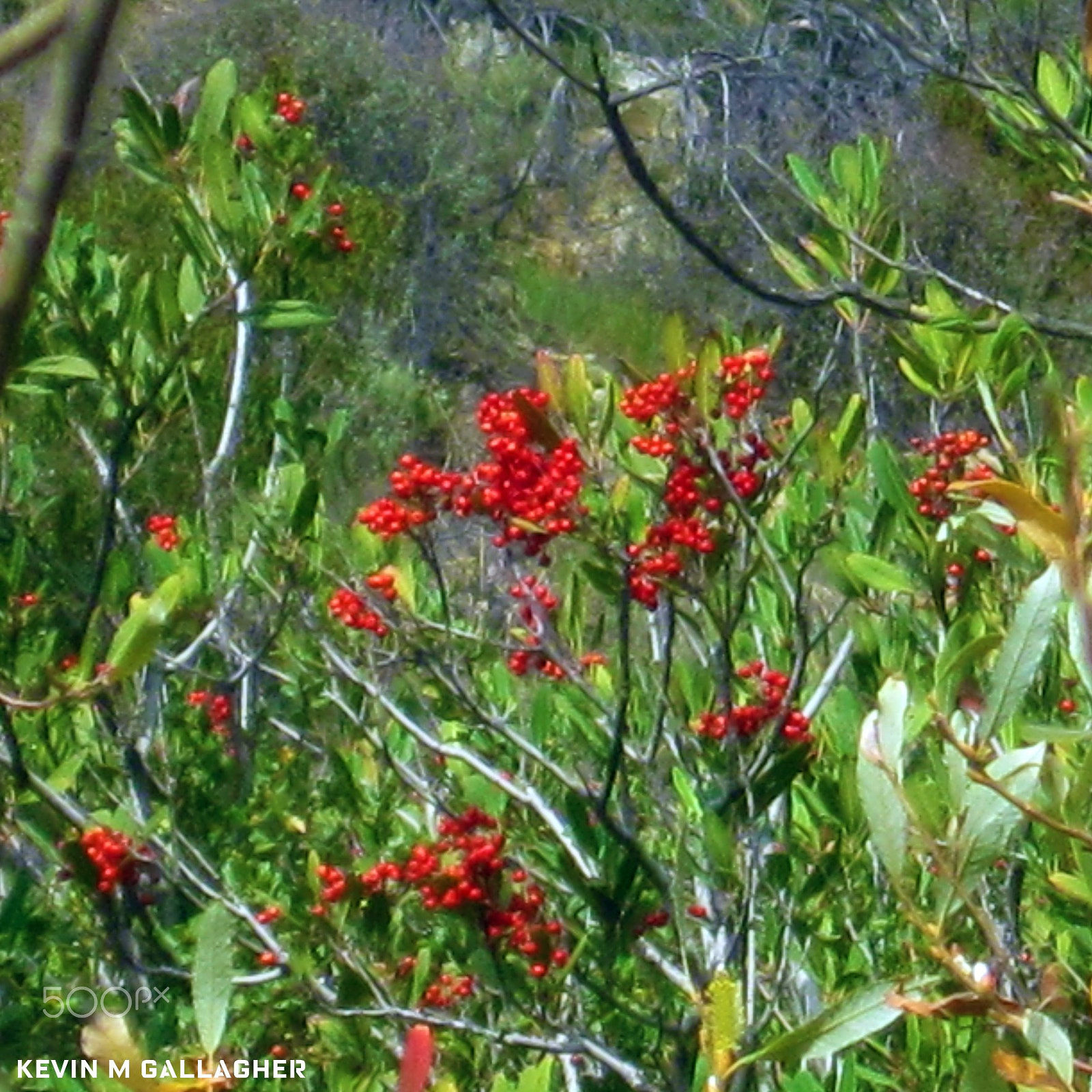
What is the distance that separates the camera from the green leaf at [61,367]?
7.07 ft

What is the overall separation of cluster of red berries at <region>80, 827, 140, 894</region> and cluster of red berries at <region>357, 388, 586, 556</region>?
1.41 ft

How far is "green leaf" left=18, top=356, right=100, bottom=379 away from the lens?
7.07ft

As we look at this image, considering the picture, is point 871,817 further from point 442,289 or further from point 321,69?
point 321,69

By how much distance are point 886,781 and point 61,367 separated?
1320 mm

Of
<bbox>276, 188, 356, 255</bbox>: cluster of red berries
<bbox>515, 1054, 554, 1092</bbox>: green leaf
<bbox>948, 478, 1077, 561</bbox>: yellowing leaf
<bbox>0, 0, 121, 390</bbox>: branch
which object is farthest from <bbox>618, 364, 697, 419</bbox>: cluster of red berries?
<bbox>0, 0, 121, 390</bbox>: branch

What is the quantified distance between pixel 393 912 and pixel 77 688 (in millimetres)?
405

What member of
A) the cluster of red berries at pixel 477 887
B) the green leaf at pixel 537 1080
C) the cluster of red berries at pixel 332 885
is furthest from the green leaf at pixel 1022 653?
the cluster of red berries at pixel 332 885

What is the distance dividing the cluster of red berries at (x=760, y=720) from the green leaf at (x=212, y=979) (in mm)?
770

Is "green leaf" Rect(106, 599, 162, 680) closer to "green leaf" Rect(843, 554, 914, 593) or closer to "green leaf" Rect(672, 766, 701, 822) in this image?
"green leaf" Rect(672, 766, 701, 822)

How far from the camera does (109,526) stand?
232cm

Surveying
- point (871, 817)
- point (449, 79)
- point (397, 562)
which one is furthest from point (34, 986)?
point (449, 79)

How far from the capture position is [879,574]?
198 cm

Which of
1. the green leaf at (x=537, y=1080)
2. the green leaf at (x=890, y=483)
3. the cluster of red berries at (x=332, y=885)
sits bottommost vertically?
the cluster of red berries at (x=332, y=885)

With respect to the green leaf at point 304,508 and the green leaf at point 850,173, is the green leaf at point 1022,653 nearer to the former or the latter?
the green leaf at point 304,508
